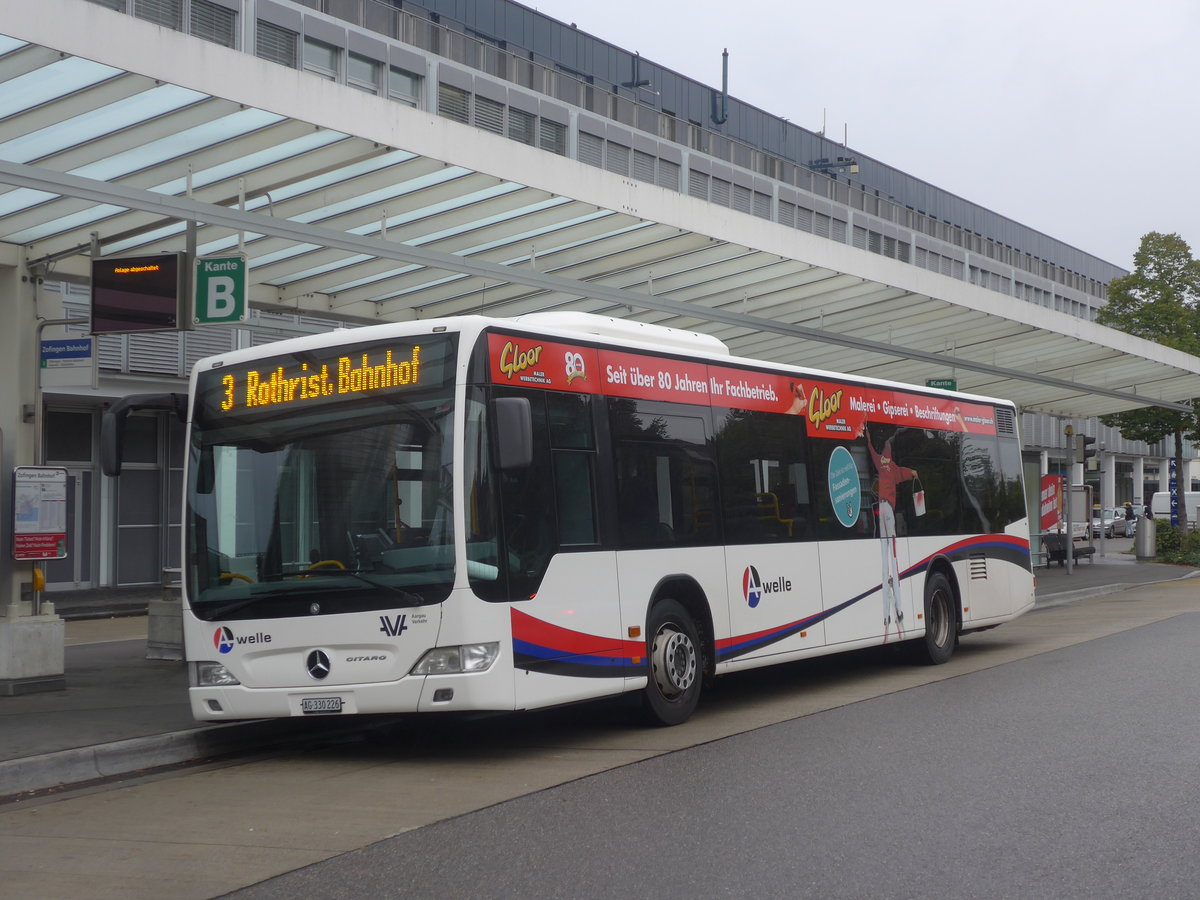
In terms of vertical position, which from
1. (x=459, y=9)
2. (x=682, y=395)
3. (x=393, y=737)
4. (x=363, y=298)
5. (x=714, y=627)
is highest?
(x=459, y=9)

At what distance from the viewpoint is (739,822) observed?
6691 millimetres

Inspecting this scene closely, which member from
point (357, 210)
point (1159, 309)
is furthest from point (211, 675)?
point (1159, 309)

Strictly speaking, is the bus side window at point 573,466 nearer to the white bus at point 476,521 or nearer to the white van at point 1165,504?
the white bus at point 476,521

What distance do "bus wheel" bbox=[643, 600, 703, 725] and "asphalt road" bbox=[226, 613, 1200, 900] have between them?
30.8 inches

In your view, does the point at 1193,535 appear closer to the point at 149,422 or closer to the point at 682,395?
the point at 149,422

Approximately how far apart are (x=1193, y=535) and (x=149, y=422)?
1043 inches

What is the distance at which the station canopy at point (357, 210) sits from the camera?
10359 millimetres

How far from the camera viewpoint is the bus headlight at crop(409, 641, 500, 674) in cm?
865

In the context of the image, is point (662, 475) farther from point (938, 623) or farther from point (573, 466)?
point (938, 623)

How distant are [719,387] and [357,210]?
434 centimetres

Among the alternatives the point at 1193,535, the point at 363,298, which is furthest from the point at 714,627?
the point at 1193,535

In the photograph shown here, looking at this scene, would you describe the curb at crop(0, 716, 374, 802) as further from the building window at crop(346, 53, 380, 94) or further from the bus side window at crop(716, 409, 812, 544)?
the building window at crop(346, 53, 380, 94)

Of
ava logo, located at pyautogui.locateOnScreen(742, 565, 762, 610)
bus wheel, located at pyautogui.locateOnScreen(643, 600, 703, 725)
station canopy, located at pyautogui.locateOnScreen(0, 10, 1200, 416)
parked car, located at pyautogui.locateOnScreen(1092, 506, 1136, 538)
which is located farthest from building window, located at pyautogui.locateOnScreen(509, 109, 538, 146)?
parked car, located at pyautogui.locateOnScreen(1092, 506, 1136, 538)

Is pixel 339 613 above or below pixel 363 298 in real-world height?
below
